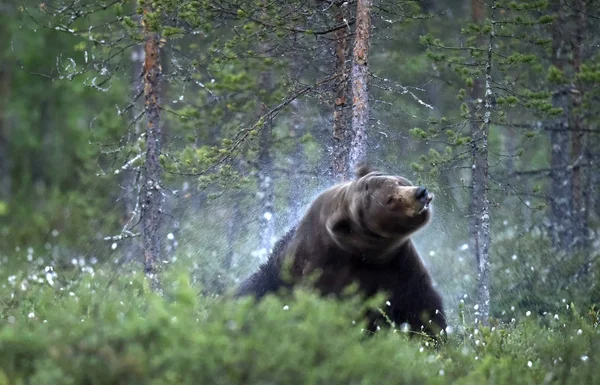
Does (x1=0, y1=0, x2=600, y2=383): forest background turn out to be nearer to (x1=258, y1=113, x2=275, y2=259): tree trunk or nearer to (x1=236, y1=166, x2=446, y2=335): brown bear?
(x1=258, y1=113, x2=275, y2=259): tree trunk

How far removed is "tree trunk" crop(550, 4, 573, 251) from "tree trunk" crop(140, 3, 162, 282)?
221 inches

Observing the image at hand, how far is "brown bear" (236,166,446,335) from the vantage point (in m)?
8.27

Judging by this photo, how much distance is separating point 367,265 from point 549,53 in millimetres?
7584

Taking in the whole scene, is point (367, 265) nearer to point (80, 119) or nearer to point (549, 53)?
point (549, 53)

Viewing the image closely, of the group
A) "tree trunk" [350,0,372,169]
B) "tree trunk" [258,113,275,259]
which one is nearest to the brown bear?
"tree trunk" [350,0,372,169]

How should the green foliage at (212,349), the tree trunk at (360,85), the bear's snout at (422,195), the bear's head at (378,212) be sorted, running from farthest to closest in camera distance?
the tree trunk at (360,85) → the bear's head at (378,212) → the bear's snout at (422,195) → the green foliage at (212,349)

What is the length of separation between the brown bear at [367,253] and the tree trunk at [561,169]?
17.2ft

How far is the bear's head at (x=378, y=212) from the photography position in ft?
25.9

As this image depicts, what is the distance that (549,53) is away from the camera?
49.7 feet

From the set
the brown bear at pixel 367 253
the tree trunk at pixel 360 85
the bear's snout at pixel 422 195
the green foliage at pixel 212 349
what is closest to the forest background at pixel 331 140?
the tree trunk at pixel 360 85

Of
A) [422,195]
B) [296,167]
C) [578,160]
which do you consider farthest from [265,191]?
[422,195]

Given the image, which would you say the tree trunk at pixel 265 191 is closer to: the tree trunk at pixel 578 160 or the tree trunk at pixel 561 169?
the tree trunk at pixel 561 169

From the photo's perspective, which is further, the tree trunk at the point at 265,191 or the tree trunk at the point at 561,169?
the tree trunk at the point at 561,169

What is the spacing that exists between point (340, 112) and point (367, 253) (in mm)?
3521
